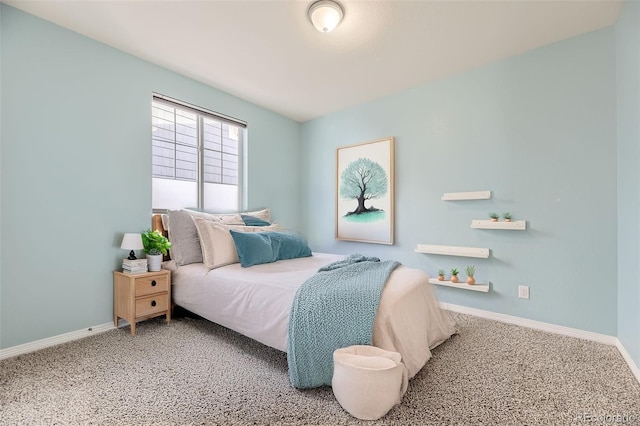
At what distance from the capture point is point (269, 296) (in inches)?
74.8

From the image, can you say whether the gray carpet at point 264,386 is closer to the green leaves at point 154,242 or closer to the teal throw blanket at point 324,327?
the teal throw blanket at point 324,327

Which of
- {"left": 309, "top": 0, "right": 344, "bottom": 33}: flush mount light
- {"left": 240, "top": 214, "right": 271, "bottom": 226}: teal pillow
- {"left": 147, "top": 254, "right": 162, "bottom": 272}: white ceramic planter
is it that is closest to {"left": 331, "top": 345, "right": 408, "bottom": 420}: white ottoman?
{"left": 147, "top": 254, "right": 162, "bottom": 272}: white ceramic planter

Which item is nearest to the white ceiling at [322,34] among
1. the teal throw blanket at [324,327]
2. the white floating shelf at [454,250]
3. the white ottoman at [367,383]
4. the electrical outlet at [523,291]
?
the white floating shelf at [454,250]

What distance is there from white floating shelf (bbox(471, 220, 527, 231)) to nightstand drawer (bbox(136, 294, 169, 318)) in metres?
3.04

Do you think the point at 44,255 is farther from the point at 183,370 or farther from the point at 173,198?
the point at 183,370

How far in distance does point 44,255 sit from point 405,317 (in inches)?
105

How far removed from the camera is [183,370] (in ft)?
6.00

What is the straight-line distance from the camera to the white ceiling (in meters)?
2.02

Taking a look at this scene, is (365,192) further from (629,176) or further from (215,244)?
(629,176)

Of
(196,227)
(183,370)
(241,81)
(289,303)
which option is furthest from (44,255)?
(241,81)

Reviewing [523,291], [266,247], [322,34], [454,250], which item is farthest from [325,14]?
[523,291]

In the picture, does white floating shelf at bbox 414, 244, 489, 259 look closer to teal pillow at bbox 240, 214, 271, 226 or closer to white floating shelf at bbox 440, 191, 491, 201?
white floating shelf at bbox 440, 191, 491, 201

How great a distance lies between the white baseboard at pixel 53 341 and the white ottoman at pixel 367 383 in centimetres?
217

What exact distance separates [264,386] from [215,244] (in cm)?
134
